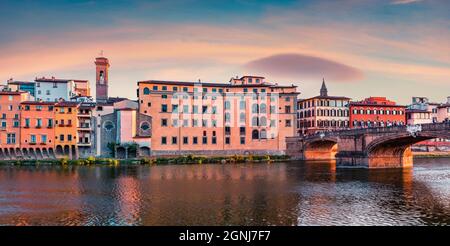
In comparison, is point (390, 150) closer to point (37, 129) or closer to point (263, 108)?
point (263, 108)

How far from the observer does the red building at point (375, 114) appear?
117 meters

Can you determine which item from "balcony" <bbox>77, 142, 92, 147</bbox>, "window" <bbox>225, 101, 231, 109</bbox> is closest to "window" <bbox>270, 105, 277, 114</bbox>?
"window" <bbox>225, 101, 231, 109</bbox>

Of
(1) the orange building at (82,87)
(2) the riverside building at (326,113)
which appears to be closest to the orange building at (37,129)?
(1) the orange building at (82,87)

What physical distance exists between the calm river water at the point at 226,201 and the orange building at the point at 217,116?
44.3m

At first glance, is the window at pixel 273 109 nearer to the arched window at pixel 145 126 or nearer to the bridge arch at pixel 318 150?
the bridge arch at pixel 318 150

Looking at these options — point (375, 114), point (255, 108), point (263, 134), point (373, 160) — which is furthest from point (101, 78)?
point (375, 114)

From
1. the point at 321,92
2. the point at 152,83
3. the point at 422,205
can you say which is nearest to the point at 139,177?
the point at 422,205

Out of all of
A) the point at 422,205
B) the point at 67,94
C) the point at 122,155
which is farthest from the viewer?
the point at 67,94

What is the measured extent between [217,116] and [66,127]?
3674cm

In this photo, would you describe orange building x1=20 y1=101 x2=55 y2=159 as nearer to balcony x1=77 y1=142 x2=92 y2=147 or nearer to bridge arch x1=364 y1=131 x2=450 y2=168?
balcony x1=77 y1=142 x2=92 y2=147

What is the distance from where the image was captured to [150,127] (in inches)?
3767

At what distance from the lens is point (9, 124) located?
87.6 m
